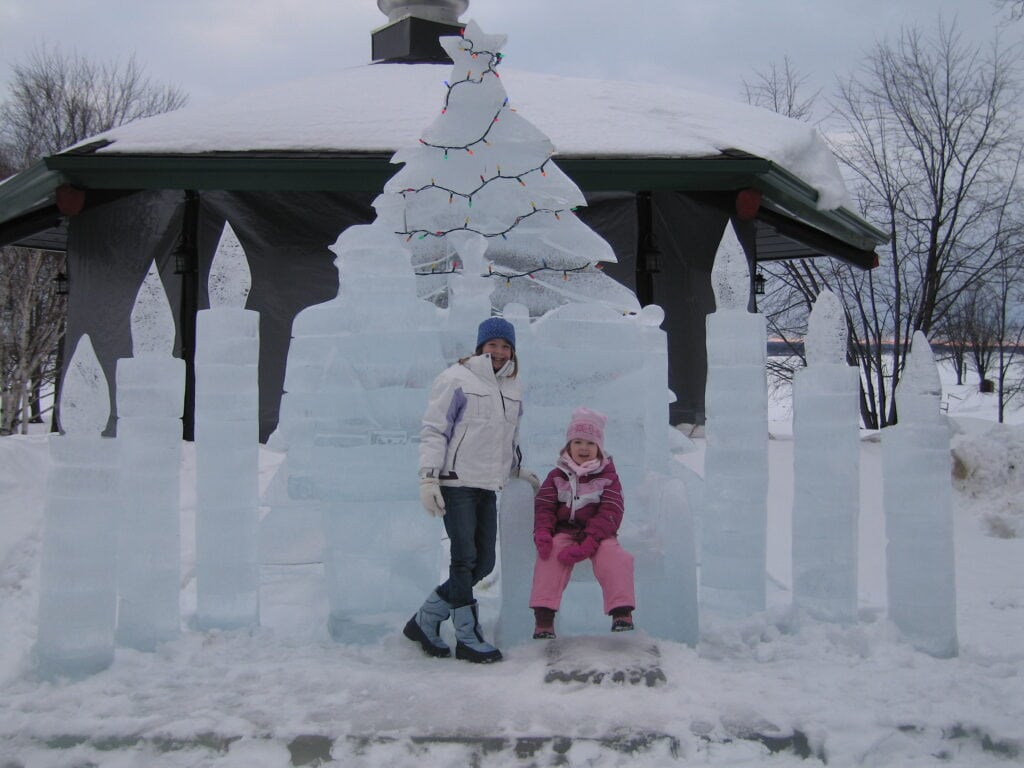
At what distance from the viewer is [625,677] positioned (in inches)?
126

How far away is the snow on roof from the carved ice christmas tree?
10.2 feet

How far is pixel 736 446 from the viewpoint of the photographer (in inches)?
162

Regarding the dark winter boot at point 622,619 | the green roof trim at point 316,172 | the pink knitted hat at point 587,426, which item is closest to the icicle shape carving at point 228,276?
the pink knitted hat at point 587,426

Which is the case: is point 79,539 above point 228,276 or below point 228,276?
below

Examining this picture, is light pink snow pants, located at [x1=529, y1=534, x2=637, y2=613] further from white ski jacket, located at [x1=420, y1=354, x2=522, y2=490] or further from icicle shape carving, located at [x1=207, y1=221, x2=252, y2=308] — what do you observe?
icicle shape carving, located at [x1=207, y1=221, x2=252, y2=308]

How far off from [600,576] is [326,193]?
236 inches

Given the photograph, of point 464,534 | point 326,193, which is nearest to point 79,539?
point 464,534

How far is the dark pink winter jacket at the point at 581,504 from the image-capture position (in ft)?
11.8

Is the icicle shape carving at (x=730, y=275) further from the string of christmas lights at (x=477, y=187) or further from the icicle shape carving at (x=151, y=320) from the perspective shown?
the icicle shape carving at (x=151, y=320)

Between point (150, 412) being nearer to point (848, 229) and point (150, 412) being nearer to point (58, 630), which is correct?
point (58, 630)

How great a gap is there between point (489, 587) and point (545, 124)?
5050mm

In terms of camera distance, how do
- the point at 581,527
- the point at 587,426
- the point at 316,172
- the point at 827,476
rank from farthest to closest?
the point at 316,172
the point at 827,476
the point at 587,426
the point at 581,527

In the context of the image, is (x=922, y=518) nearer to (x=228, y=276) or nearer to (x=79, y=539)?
(x=228, y=276)

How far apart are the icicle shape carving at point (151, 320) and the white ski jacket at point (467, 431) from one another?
1.29 metres
